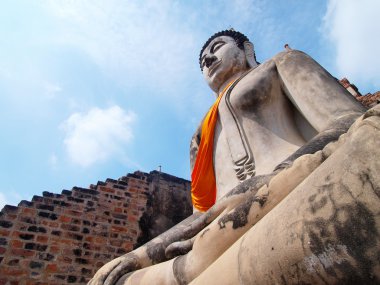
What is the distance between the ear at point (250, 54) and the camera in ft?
8.86

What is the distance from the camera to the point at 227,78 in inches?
104

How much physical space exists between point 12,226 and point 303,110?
375 centimetres

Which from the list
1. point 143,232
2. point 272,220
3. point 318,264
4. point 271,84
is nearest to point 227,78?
point 271,84

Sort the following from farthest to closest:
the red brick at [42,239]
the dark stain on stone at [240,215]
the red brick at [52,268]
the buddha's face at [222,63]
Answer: the red brick at [42,239] → the red brick at [52,268] → the buddha's face at [222,63] → the dark stain on stone at [240,215]

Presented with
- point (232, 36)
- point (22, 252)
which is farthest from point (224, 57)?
point (22, 252)

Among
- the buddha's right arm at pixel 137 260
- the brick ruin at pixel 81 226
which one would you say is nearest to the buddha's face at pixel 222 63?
the buddha's right arm at pixel 137 260

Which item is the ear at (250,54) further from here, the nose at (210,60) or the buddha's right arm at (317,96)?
the buddha's right arm at (317,96)

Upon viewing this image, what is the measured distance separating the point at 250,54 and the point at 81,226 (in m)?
3.20

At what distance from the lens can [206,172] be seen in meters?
2.37

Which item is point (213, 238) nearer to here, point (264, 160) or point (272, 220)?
point (272, 220)

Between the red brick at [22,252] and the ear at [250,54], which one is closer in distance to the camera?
the ear at [250,54]

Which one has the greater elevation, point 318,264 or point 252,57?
point 252,57

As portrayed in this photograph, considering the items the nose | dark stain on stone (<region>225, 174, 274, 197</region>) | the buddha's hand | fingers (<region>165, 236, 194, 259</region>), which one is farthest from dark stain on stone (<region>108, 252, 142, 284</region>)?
the nose

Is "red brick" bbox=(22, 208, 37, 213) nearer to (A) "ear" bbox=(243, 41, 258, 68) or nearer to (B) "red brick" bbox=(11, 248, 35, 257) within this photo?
Answer: (B) "red brick" bbox=(11, 248, 35, 257)
